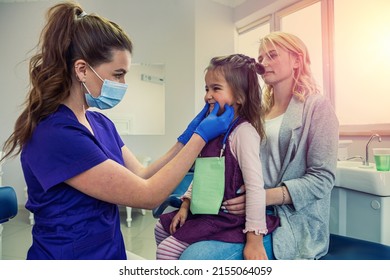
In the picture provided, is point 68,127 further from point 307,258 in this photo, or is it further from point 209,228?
point 307,258

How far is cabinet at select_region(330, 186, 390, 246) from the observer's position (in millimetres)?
751

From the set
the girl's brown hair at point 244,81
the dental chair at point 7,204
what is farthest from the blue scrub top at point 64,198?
the girl's brown hair at point 244,81

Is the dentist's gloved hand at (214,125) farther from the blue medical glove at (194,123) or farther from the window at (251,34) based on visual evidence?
the window at (251,34)

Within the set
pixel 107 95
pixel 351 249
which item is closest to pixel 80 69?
pixel 107 95

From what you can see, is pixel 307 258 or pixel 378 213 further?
pixel 378 213

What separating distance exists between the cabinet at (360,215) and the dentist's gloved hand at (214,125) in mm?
498

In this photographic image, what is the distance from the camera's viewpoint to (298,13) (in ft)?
3.38

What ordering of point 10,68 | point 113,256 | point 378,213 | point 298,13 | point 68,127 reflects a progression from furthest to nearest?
1. point 298,13
2. point 10,68
3. point 378,213
4. point 113,256
5. point 68,127

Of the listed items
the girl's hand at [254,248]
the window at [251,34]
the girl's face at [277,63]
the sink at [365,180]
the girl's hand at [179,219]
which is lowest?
the girl's hand at [254,248]

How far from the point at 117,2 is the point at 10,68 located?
429 millimetres

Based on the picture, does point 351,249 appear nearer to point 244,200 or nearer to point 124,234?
point 244,200

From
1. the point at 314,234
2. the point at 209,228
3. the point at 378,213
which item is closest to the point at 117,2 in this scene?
the point at 209,228

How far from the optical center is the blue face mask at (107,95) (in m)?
0.63

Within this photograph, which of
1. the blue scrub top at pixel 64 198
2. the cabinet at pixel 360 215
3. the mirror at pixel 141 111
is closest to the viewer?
the blue scrub top at pixel 64 198
